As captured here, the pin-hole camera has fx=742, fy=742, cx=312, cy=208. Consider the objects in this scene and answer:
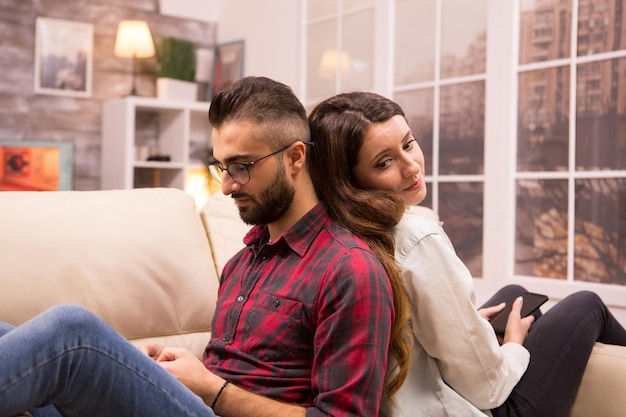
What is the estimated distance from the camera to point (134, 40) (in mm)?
5016

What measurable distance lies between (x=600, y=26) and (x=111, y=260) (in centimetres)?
225

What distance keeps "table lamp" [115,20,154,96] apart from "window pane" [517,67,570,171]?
106 inches

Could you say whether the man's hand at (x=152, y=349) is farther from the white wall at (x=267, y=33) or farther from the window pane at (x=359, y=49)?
the white wall at (x=267, y=33)

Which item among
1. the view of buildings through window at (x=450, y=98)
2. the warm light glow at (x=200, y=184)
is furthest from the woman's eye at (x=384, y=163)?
the warm light glow at (x=200, y=184)

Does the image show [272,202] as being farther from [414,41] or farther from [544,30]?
[414,41]

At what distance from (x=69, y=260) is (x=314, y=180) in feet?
2.54

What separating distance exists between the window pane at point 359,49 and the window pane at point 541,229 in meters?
1.25

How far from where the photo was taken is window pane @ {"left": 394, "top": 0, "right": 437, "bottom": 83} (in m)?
3.88

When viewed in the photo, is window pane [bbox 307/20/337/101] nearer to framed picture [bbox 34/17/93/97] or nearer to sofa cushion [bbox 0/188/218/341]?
framed picture [bbox 34/17/93/97]

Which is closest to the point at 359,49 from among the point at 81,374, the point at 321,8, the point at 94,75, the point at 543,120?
the point at 321,8

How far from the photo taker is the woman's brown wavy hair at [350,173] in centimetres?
149

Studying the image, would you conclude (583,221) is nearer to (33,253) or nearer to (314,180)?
(314,180)

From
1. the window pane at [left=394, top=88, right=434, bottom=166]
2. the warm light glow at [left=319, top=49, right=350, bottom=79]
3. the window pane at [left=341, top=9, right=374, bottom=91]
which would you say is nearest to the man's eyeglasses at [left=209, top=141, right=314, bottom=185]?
the window pane at [left=394, top=88, right=434, bottom=166]

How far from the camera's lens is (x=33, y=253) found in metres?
1.91
